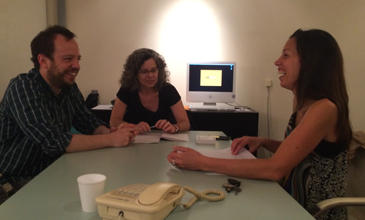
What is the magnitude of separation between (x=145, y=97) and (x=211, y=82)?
1194mm

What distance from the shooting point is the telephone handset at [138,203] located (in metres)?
0.75

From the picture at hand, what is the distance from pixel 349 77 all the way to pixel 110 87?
9.55 feet

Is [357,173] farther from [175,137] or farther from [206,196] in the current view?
[206,196]

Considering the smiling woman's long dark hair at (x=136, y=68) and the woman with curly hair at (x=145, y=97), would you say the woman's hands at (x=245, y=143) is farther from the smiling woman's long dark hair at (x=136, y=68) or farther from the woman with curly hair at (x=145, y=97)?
the smiling woman's long dark hair at (x=136, y=68)

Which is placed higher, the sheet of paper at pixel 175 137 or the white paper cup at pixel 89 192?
the white paper cup at pixel 89 192

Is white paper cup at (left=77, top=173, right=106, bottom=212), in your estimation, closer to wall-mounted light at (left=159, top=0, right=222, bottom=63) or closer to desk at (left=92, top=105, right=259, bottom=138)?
desk at (left=92, top=105, right=259, bottom=138)

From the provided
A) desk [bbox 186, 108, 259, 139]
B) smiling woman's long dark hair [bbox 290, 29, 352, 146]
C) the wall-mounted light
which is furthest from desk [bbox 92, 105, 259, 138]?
smiling woman's long dark hair [bbox 290, 29, 352, 146]

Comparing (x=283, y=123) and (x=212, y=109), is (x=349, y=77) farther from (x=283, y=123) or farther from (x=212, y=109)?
(x=212, y=109)

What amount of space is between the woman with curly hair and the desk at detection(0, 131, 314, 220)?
33.1 inches

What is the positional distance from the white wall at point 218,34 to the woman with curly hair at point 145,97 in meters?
1.31

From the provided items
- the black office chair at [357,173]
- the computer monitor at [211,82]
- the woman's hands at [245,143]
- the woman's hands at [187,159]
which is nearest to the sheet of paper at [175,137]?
the woman's hands at [245,143]

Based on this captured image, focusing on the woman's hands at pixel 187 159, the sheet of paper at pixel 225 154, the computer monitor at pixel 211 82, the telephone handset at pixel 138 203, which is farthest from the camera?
the computer monitor at pixel 211 82

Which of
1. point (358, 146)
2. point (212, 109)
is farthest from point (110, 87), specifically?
point (358, 146)

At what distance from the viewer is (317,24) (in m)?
3.56
